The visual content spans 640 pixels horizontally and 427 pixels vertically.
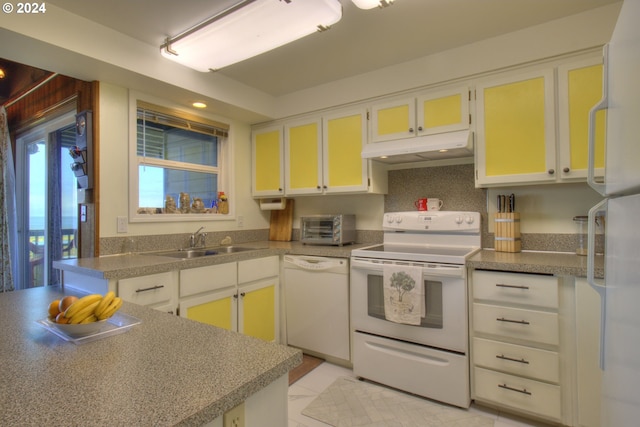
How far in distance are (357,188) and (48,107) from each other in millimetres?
2661

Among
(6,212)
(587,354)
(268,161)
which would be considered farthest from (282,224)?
(587,354)

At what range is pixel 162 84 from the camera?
2.36 meters

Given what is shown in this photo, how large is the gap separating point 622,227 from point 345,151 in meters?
2.13

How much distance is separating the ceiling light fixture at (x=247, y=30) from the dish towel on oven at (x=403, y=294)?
58.0 inches

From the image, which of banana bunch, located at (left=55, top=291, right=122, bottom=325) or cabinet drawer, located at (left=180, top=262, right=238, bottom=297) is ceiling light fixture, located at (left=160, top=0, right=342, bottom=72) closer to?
cabinet drawer, located at (left=180, top=262, right=238, bottom=297)

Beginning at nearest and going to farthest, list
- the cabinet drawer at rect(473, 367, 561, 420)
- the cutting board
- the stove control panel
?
the cabinet drawer at rect(473, 367, 561, 420)
the stove control panel
the cutting board

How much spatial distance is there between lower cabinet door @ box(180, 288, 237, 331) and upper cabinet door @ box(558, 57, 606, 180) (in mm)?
2318

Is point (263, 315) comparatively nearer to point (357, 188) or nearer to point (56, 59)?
point (357, 188)

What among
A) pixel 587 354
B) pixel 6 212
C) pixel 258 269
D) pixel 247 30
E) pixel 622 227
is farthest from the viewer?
pixel 6 212

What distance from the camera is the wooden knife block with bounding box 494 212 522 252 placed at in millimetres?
2258

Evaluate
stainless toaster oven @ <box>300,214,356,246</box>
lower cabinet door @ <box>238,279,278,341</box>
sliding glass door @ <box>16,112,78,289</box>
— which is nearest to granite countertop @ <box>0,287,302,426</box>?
lower cabinet door @ <box>238,279,278,341</box>

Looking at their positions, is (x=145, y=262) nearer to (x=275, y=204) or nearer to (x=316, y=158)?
(x=275, y=204)

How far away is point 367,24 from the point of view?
6.68 ft

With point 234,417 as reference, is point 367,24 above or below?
above
